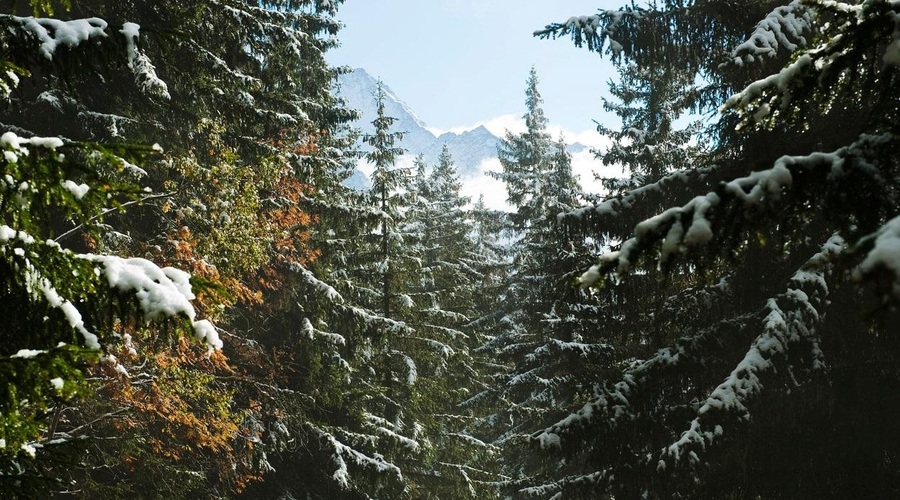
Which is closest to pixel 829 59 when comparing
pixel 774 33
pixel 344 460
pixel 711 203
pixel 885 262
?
pixel 711 203

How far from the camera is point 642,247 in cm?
265

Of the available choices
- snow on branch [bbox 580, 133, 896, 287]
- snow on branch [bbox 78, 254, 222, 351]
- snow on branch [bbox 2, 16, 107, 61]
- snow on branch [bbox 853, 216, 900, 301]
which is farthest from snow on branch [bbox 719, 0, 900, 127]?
snow on branch [bbox 2, 16, 107, 61]

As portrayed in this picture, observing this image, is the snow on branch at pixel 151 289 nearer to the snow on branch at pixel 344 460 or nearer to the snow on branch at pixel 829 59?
the snow on branch at pixel 829 59

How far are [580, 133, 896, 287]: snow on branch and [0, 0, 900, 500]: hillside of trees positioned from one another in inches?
0.5

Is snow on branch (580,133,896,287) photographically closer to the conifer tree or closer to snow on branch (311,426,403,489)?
the conifer tree

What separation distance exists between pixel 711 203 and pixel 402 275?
16513mm

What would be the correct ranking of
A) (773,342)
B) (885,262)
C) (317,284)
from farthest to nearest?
(317,284) < (773,342) < (885,262)

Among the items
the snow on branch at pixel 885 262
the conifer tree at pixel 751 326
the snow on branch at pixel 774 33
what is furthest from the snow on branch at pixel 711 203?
the snow on branch at pixel 774 33

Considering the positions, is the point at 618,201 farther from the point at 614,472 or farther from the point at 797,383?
the point at 614,472

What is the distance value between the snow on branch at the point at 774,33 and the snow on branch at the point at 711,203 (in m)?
Result: 4.92

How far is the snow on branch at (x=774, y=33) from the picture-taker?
6.86m

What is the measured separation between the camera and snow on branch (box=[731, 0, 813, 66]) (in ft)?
22.5

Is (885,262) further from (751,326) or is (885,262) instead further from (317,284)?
(317,284)

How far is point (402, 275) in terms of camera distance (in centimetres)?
1884
